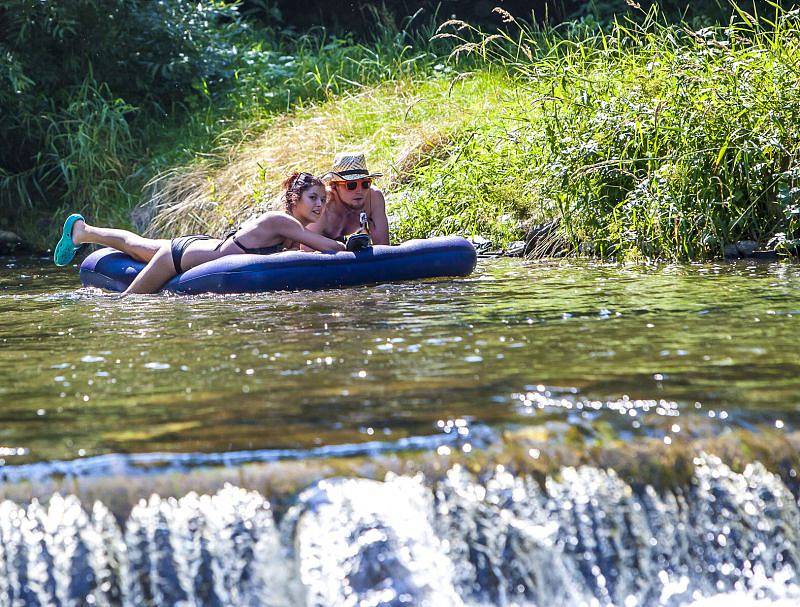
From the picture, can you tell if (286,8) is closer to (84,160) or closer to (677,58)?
(84,160)

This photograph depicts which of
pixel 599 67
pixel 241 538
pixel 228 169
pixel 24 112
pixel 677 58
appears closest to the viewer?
pixel 241 538

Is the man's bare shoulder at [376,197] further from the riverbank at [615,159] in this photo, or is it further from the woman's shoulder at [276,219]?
the riverbank at [615,159]

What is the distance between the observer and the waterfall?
121 inches

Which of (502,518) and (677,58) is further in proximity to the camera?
(677,58)

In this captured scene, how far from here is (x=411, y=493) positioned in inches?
124

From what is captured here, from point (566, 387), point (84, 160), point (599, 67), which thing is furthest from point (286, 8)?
point (566, 387)

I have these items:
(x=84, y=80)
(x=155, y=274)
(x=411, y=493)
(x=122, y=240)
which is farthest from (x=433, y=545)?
(x=84, y=80)

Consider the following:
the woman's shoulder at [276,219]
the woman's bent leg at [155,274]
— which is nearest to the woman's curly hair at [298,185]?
the woman's shoulder at [276,219]

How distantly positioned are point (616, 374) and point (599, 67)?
4899 millimetres

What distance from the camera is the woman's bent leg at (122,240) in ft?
24.9

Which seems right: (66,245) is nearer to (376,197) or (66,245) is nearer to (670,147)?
(376,197)

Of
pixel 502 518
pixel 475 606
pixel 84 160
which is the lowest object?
pixel 84 160

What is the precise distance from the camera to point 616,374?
3.95 metres

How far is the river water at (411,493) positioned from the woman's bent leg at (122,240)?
3325 millimetres
